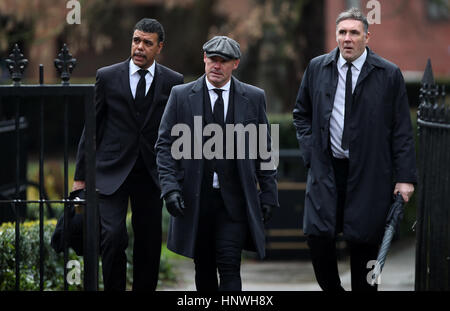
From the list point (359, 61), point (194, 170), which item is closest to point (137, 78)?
point (194, 170)

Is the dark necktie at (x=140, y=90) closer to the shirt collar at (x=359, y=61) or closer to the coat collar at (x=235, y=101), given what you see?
the coat collar at (x=235, y=101)

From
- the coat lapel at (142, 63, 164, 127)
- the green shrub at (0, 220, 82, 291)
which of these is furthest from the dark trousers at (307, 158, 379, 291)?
the green shrub at (0, 220, 82, 291)

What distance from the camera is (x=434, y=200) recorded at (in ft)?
19.5

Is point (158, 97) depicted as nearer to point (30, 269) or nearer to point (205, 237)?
point (205, 237)

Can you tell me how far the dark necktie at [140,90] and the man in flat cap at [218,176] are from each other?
1.68 ft

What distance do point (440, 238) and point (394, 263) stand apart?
442 centimetres

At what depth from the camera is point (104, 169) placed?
6.27 metres

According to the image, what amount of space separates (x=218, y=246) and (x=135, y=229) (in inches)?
37.4

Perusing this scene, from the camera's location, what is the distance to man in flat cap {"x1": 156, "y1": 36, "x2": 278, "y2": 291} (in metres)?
5.66

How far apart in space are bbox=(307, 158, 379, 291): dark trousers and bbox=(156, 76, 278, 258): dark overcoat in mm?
455

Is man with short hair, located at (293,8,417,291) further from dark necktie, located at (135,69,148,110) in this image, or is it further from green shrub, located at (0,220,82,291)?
green shrub, located at (0,220,82,291)

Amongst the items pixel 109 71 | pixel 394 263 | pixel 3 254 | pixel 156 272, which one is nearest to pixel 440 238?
pixel 156 272

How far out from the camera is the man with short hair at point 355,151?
19.3 ft

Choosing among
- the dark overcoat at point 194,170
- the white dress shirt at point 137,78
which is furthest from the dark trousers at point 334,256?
the white dress shirt at point 137,78
